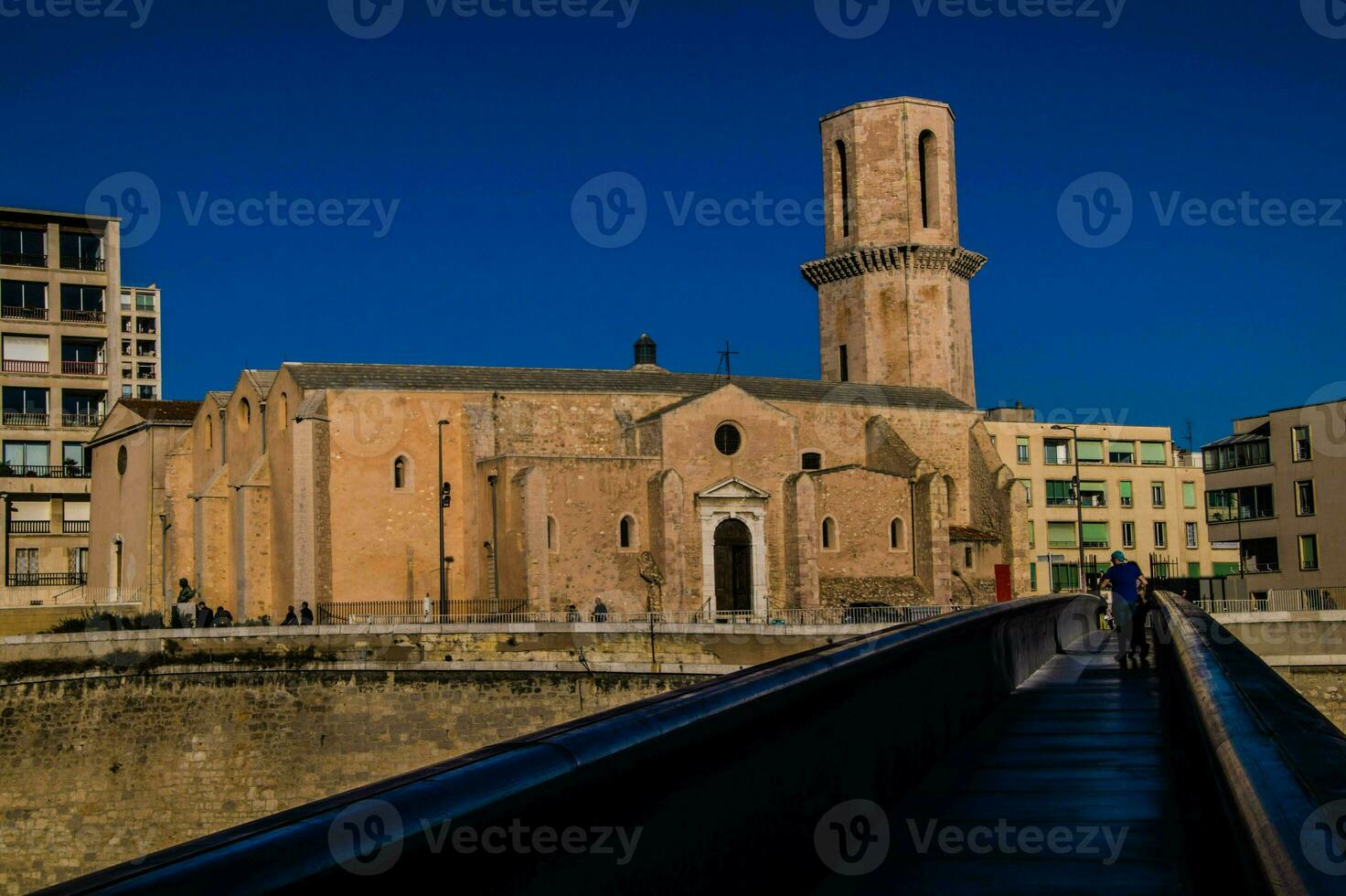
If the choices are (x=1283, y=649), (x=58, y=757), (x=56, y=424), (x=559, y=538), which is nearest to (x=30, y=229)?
(x=56, y=424)

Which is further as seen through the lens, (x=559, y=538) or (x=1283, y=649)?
(x=559, y=538)

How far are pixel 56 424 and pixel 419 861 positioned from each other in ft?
181

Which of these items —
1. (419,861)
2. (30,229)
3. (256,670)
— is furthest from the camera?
(30,229)

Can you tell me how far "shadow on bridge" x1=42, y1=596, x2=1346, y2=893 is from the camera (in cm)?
251

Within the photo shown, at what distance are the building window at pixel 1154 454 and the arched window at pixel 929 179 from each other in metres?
21.2

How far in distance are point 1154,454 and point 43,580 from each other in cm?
4993

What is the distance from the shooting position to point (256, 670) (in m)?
31.7

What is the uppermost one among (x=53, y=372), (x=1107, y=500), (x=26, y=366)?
(x=26, y=366)

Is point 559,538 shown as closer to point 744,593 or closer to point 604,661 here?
point 744,593

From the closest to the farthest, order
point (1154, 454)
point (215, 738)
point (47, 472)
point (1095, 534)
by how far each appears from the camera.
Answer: point (215, 738)
point (47, 472)
point (1095, 534)
point (1154, 454)

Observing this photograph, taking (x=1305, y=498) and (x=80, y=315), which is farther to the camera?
(x=80, y=315)

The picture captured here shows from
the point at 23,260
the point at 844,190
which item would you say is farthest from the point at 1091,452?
the point at 23,260

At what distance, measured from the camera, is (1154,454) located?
231 ft

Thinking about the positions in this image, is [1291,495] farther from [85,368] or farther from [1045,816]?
[1045,816]
